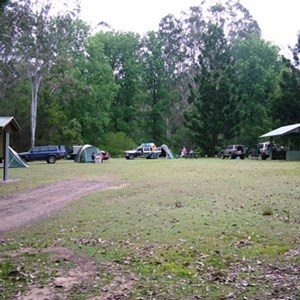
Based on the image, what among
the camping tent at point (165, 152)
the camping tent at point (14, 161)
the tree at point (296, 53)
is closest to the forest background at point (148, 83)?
the tree at point (296, 53)

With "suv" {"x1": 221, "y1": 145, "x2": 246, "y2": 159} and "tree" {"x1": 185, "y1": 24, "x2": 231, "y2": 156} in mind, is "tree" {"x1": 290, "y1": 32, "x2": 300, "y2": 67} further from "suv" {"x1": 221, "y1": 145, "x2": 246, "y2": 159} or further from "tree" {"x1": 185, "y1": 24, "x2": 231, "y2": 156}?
"suv" {"x1": 221, "y1": 145, "x2": 246, "y2": 159}

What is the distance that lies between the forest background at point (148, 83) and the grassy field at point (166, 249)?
25.9 metres

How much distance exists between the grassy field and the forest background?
25867 mm

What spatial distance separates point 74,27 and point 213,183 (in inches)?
1651

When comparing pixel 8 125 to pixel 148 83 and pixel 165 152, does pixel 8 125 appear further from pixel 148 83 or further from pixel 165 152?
pixel 148 83

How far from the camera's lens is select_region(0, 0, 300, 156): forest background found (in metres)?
45.6

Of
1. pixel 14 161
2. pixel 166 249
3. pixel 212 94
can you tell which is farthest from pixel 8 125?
pixel 212 94

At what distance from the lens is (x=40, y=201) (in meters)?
12.3

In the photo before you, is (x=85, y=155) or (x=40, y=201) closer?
(x=40, y=201)

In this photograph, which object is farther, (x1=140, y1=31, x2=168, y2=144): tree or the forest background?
(x1=140, y1=31, x2=168, y2=144): tree

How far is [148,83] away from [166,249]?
60.4 meters

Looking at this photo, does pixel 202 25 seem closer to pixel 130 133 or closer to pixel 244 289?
pixel 130 133

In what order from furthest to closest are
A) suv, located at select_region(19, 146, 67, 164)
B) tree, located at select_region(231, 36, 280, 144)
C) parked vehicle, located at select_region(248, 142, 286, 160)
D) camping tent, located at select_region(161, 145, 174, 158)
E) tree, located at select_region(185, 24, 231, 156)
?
tree, located at select_region(231, 36, 280, 144) → tree, located at select_region(185, 24, 231, 156) → camping tent, located at select_region(161, 145, 174, 158) → parked vehicle, located at select_region(248, 142, 286, 160) → suv, located at select_region(19, 146, 67, 164)

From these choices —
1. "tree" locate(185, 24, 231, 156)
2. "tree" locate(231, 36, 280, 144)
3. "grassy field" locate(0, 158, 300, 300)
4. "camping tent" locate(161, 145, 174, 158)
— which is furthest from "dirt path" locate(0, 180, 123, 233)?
"tree" locate(231, 36, 280, 144)
